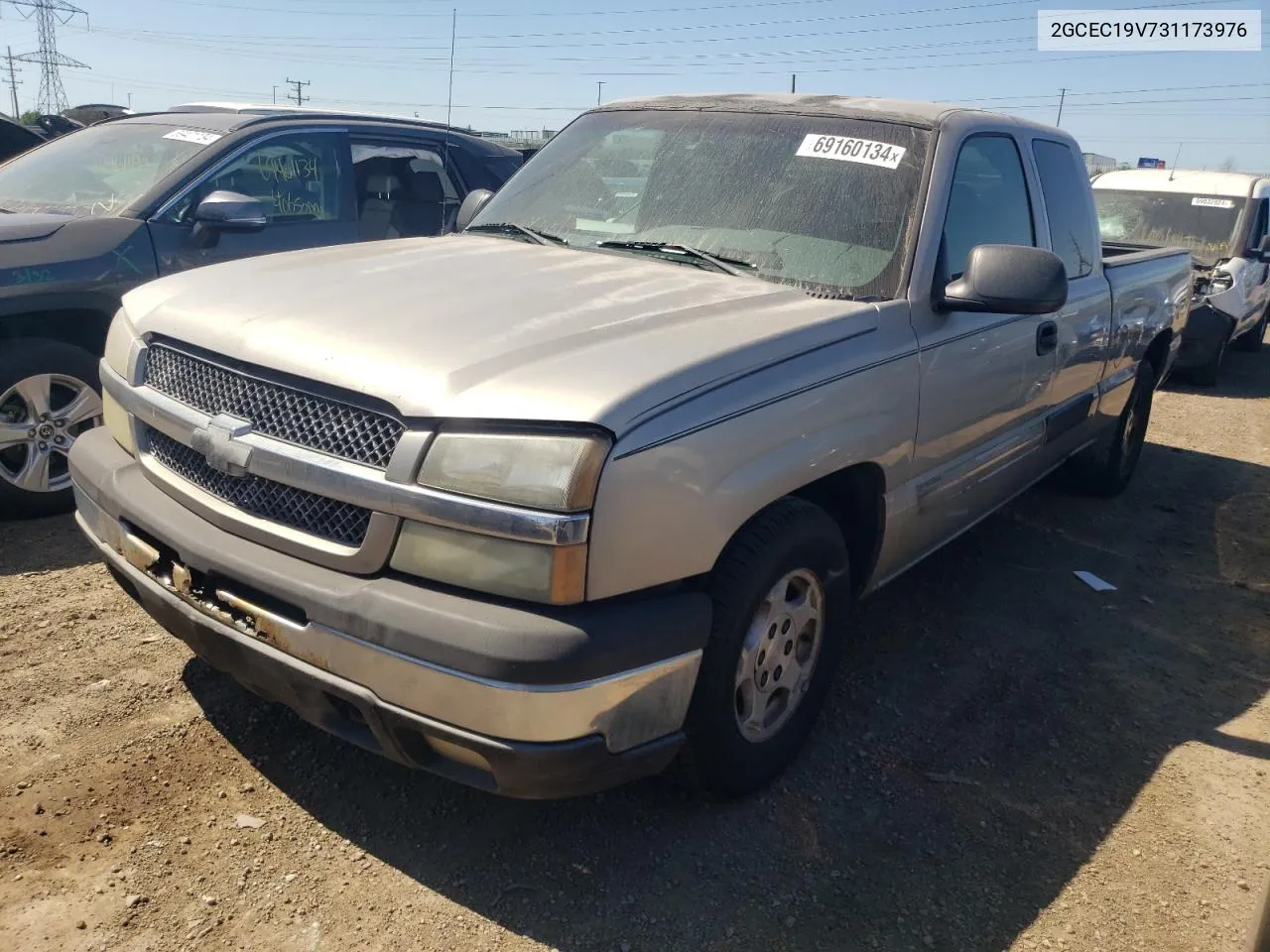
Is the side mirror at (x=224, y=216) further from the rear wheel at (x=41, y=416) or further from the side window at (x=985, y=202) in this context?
the side window at (x=985, y=202)

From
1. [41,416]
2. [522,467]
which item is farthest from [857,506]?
[41,416]

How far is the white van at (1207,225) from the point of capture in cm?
1006

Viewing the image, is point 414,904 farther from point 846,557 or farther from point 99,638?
point 99,638

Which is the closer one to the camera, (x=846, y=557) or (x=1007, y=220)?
(x=846, y=557)

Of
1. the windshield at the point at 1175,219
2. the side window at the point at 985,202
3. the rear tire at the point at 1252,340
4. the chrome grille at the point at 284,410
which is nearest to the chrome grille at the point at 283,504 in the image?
the chrome grille at the point at 284,410

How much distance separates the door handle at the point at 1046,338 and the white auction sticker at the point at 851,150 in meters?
1.03

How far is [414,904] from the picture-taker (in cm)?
244

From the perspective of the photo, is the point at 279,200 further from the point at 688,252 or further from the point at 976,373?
the point at 976,373

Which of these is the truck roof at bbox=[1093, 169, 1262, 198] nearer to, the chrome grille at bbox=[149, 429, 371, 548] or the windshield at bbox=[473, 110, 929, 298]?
the windshield at bbox=[473, 110, 929, 298]

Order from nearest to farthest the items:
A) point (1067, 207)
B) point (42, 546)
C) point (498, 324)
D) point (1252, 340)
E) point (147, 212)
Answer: point (498, 324) → point (42, 546) → point (1067, 207) → point (147, 212) → point (1252, 340)

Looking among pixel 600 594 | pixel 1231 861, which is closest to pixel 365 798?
pixel 600 594

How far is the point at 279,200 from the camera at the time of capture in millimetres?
5254

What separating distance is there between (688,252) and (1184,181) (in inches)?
384

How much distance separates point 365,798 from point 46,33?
6925 centimetres
